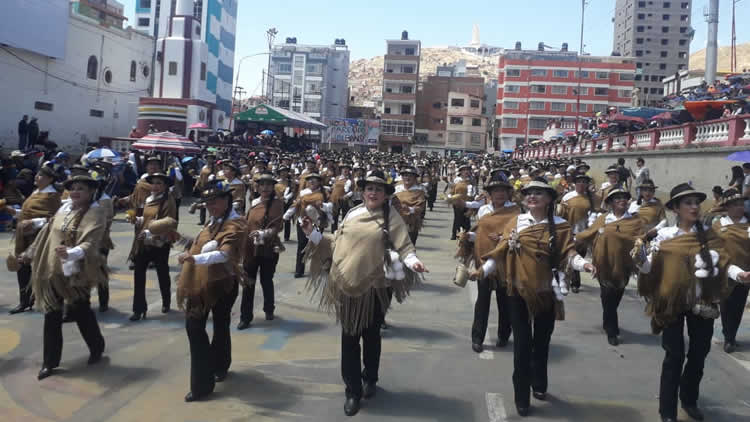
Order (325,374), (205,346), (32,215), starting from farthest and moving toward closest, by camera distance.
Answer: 1. (32,215)
2. (325,374)
3. (205,346)

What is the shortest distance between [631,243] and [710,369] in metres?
1.55

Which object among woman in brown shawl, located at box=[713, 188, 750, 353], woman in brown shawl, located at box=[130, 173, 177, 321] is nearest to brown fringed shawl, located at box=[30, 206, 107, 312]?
woman in brown shawl, located at box=[130, 173, 177, 321]

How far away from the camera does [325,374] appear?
6.18m

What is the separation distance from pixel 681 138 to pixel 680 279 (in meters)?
19.3

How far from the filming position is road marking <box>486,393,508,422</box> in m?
5.23

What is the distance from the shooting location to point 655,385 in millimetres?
6133

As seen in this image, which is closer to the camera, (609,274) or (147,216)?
(609,274)

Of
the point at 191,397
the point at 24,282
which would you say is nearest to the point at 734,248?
the point at 191,397

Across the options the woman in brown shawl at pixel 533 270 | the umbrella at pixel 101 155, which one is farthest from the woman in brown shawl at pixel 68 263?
the umbrella at pixel 101 155

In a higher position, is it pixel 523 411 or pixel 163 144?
pixel 163 144

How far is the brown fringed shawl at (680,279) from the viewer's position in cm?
501

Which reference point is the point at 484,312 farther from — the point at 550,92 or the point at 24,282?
the point at 550,92

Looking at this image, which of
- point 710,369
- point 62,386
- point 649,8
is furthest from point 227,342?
point 649,8

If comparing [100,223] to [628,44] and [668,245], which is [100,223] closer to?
[668,245]
